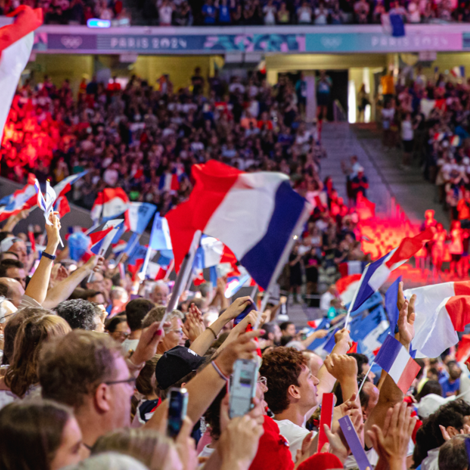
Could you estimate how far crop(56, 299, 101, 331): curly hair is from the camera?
367 cm

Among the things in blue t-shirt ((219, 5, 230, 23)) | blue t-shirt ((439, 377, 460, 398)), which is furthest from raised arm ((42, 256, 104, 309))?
blue t-shirt ((219, 5, 230, 23))

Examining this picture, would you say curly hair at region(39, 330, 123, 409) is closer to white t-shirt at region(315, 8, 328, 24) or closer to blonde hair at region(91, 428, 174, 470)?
blonde hair at region(91, 428, 174, 470)

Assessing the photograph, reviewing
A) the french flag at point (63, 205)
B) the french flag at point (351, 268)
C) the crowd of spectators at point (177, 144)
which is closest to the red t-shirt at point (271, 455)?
the french flag at point (63, 205)

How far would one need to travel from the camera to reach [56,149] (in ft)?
55.9

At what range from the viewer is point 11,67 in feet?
11.8

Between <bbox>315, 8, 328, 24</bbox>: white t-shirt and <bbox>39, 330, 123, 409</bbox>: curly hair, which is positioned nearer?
<bbox>39, 330, 123, 409</bbox>: curly hair

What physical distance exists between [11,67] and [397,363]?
2.34 m

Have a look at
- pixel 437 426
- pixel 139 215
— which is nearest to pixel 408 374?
pixel 437 426

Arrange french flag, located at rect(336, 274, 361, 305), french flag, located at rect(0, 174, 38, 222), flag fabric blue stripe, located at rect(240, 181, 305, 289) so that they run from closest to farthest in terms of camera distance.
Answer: flag fabric blue stripe, located at rect(240, 181, 305, 289)
french flag, located at rect(336, 274, 361, 305)
french flag, located at rect(0, 174, 38, 222)

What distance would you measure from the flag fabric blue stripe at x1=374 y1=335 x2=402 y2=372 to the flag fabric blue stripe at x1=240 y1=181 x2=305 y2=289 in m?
0.79

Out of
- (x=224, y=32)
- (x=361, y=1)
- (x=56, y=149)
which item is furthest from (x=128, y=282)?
(x=361, y=1)

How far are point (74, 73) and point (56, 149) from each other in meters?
8.23

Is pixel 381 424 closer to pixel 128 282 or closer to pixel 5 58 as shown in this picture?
pixel 5 58

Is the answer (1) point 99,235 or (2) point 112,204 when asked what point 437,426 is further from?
(2) point 112,204
